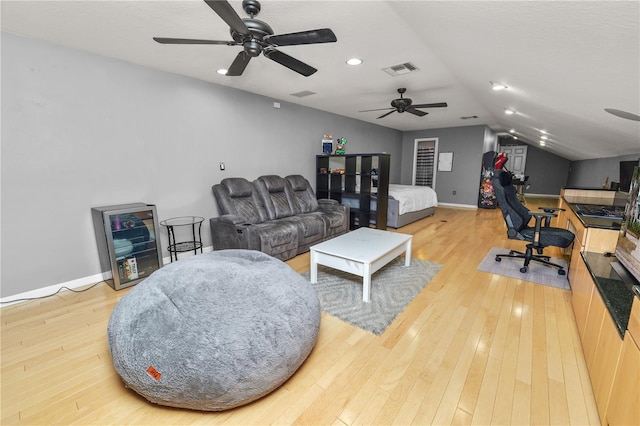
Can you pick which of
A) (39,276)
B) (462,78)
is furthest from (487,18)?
(39,276)

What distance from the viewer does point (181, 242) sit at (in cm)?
348

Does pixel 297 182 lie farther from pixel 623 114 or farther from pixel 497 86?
pixel 623 114

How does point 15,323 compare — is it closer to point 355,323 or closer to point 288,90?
point 355,323

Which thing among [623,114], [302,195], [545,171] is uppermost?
[623,114]

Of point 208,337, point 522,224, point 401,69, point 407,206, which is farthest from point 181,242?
point 522,224

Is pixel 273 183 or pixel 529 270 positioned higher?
pixel 273 183

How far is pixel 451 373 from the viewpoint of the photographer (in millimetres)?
1645

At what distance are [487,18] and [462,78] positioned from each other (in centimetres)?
191

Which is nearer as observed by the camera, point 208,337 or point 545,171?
point 208,337

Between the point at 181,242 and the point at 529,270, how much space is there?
14.3 ft

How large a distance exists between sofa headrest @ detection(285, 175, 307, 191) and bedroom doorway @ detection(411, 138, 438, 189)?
502 centimetres

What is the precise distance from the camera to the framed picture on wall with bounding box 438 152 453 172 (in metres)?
7.71

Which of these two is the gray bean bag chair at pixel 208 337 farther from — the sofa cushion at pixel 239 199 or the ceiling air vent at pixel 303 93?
the ceiling air vent at pixel 303 93

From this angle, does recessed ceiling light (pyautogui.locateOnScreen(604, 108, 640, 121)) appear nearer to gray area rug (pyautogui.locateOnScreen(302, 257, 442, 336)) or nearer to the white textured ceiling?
the white textured ceiling
